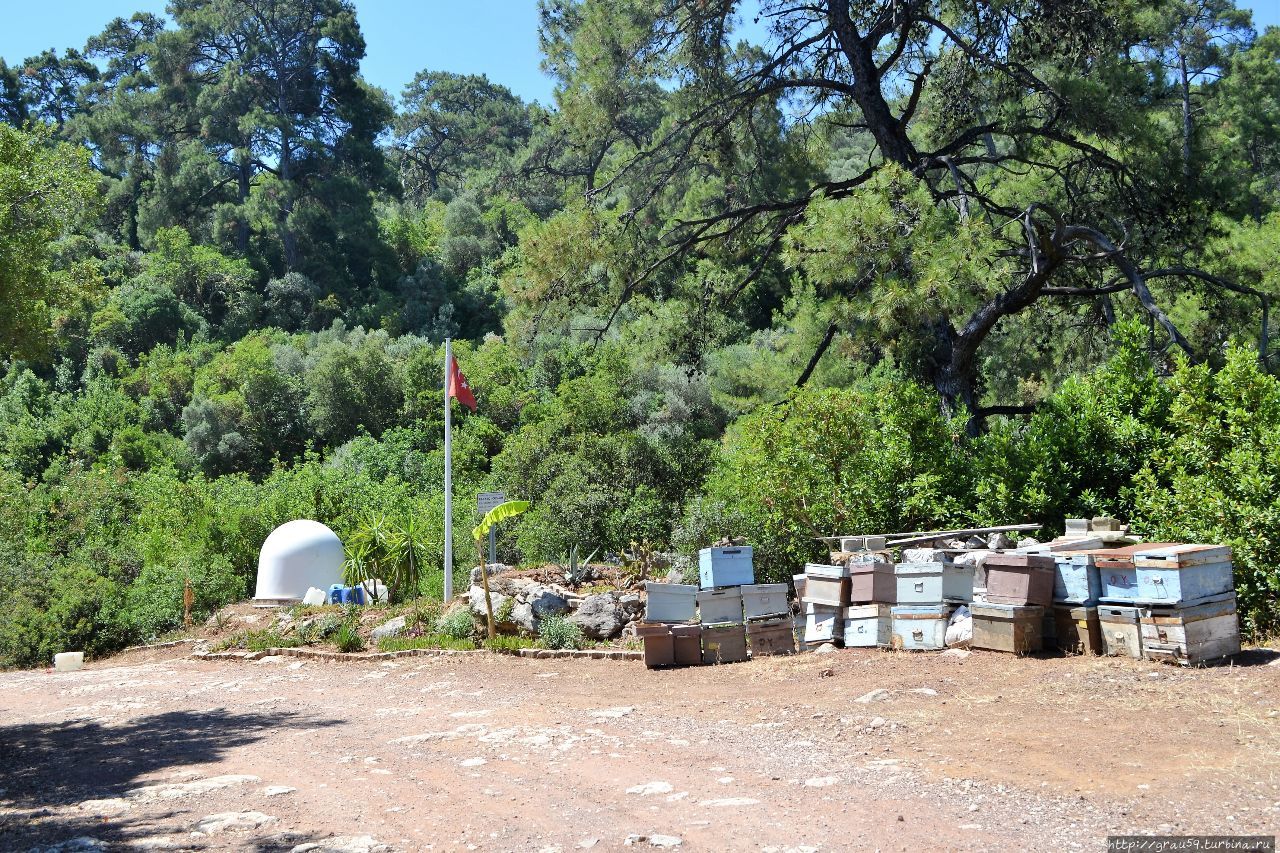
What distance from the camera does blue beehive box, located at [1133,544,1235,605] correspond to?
358 inches

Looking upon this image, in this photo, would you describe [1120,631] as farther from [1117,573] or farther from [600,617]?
[600,617]

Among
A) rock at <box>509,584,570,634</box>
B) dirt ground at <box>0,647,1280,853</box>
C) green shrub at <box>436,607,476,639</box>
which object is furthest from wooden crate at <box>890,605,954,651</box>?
green shrub at <box>436,607,476,639</box>

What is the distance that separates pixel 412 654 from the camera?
1462cm

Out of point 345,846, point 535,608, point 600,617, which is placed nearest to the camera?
point 345,846

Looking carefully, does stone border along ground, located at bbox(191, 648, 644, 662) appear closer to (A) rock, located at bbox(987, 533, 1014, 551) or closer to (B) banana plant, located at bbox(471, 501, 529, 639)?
(B) banana plant, located at bbox(471, 501, 529, 639)

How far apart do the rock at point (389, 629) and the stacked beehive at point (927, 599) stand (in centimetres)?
789

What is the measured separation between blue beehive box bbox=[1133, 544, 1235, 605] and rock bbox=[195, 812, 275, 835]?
7438 mm

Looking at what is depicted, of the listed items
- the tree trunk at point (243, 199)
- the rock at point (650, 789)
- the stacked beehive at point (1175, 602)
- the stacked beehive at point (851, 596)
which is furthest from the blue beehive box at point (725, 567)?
the tree trunk at point (243, 199)

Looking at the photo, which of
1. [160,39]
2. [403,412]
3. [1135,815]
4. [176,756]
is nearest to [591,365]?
[403,412]

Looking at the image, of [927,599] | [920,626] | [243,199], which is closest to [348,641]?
[920,626]

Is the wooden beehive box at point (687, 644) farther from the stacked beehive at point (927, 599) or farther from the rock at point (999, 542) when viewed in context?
the rock at point (999, 542)

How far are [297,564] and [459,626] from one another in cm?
712

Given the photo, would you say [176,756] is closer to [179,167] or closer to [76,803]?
[76,803]

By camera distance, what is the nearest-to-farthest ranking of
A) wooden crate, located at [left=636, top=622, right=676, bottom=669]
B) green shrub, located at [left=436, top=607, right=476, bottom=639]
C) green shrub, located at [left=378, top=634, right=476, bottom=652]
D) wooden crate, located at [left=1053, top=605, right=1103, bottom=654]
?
1. wooden crate, located at [left=1053, top=605, right=1103, bottom=654]
2. wooden crate, located at [left=636, top=622, right=676, bottom=669]
3. green shrub, located at [left=378, top=634, right=476, bottom=652]
4. green shrub, located at [left=436, top=607, right=476, bottom=639]
